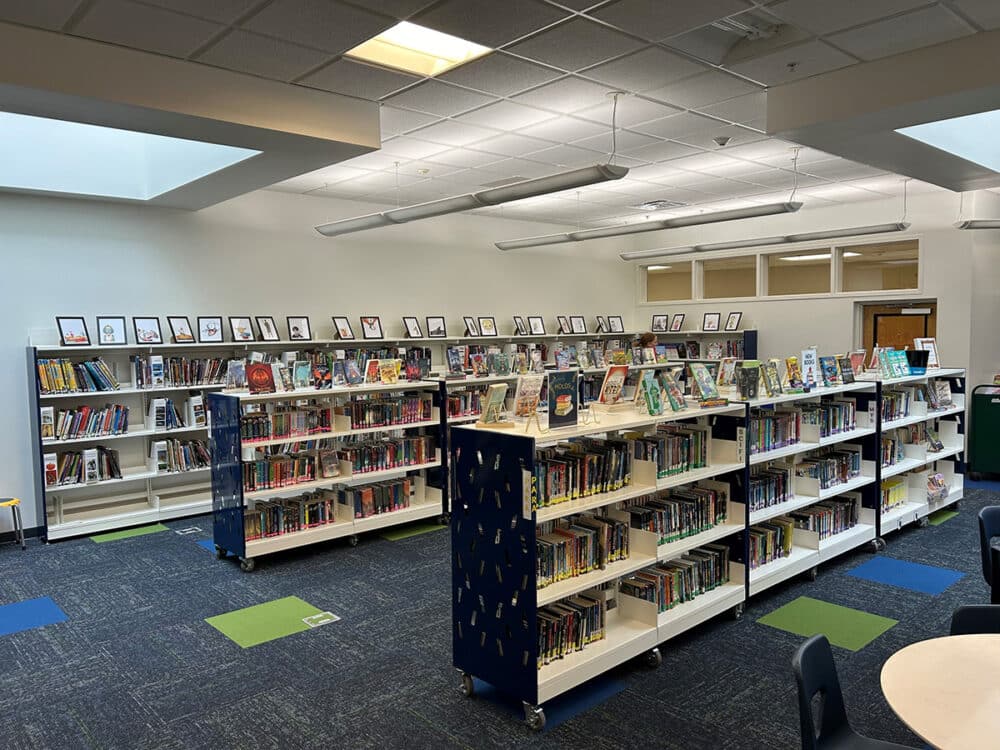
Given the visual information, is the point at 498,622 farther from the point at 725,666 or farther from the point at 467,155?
the point at 467,155

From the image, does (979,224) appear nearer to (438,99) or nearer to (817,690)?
(438,99)

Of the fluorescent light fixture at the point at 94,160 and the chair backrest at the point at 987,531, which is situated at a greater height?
the fluorescent light fixture at the point at 94,160

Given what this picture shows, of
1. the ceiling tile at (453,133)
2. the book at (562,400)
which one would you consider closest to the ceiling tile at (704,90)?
the ceiling tile at (453,133)

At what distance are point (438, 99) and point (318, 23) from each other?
153cm

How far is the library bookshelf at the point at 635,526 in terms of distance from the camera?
3574 mm

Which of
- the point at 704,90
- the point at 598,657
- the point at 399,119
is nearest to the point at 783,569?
the point at 598,657

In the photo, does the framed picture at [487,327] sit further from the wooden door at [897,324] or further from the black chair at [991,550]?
the black chair at [991,550]

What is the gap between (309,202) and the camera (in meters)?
8.84

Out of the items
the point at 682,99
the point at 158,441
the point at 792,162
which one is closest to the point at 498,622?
the point at 682,99

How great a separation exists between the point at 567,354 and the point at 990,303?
5729 millimetres

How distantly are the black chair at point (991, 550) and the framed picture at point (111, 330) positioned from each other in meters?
7.42

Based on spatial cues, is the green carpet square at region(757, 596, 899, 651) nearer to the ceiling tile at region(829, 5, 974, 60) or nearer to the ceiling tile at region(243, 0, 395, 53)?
the ceiling tile at region(829, 5, 974, 60)

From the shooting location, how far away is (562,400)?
3.96m

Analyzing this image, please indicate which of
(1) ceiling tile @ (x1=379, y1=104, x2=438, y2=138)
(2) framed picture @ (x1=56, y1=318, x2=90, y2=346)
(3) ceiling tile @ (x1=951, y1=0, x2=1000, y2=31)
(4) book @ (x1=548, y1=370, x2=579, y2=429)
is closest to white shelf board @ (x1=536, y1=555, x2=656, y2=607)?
(4) book @ (x1=548, y1=370, x2=579, y2=429)
